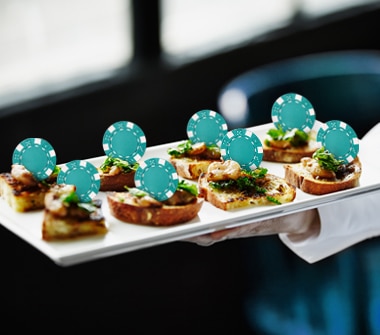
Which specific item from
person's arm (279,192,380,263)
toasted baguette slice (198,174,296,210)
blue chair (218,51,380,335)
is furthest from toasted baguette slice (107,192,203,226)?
blue chair (218,51,380,335)

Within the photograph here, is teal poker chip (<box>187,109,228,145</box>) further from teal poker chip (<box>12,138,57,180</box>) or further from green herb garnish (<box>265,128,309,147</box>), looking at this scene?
teal poker chip (<box>12,138,57,180</box>)

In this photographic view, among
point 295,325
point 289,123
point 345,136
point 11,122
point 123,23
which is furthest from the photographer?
point 123,23

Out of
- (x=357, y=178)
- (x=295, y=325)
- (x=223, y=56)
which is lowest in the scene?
(x=295, y=325)

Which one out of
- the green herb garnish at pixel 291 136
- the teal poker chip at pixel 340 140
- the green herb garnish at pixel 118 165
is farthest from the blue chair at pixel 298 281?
the green herb garnish at pixel 118 165

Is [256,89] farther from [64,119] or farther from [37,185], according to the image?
[37,185]

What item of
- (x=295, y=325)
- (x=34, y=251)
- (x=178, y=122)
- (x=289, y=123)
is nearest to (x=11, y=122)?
(x=34, y=251)

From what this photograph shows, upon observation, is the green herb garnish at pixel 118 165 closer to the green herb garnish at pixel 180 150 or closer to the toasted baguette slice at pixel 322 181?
the green herb garnish at pixel 180 150
